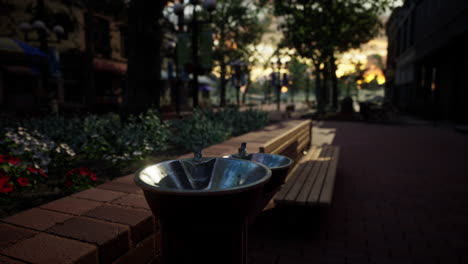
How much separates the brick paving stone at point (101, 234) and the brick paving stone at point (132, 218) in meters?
0.06

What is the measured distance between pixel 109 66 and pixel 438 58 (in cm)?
2135

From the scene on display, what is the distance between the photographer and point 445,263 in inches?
111

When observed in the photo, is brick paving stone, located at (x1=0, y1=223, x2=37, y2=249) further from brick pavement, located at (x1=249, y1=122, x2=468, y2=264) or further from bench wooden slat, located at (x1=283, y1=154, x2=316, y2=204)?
Result: bench wooden slat, located at (x1=283, y1=154, x2=316, y2=204)

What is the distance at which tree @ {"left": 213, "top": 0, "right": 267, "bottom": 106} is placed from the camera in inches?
1261

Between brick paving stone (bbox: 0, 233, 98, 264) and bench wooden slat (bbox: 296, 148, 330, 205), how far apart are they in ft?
7.26

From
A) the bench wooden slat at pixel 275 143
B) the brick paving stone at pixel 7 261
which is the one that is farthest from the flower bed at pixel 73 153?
the bench wooden slat at pixel 275 143

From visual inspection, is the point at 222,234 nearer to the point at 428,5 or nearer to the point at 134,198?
the point at 134,198

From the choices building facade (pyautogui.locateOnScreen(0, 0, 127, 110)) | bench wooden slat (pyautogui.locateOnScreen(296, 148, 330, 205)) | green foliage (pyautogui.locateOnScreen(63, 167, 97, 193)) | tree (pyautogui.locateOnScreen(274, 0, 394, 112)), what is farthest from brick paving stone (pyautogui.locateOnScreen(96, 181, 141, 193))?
tree (pyautogui.locateOnScreen(274, 0, 394, 112))

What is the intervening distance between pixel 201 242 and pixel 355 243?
235 centimetres

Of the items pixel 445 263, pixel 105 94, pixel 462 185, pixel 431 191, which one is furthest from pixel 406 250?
pixel 105 94

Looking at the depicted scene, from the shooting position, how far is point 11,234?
163 cm

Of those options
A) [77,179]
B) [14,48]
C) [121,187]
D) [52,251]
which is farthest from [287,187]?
[14,48]

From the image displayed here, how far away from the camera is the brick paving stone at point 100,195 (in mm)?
2193

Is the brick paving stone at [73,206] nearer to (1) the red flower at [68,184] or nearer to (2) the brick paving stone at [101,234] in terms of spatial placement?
(2) the brick paving stone at [101,234]
